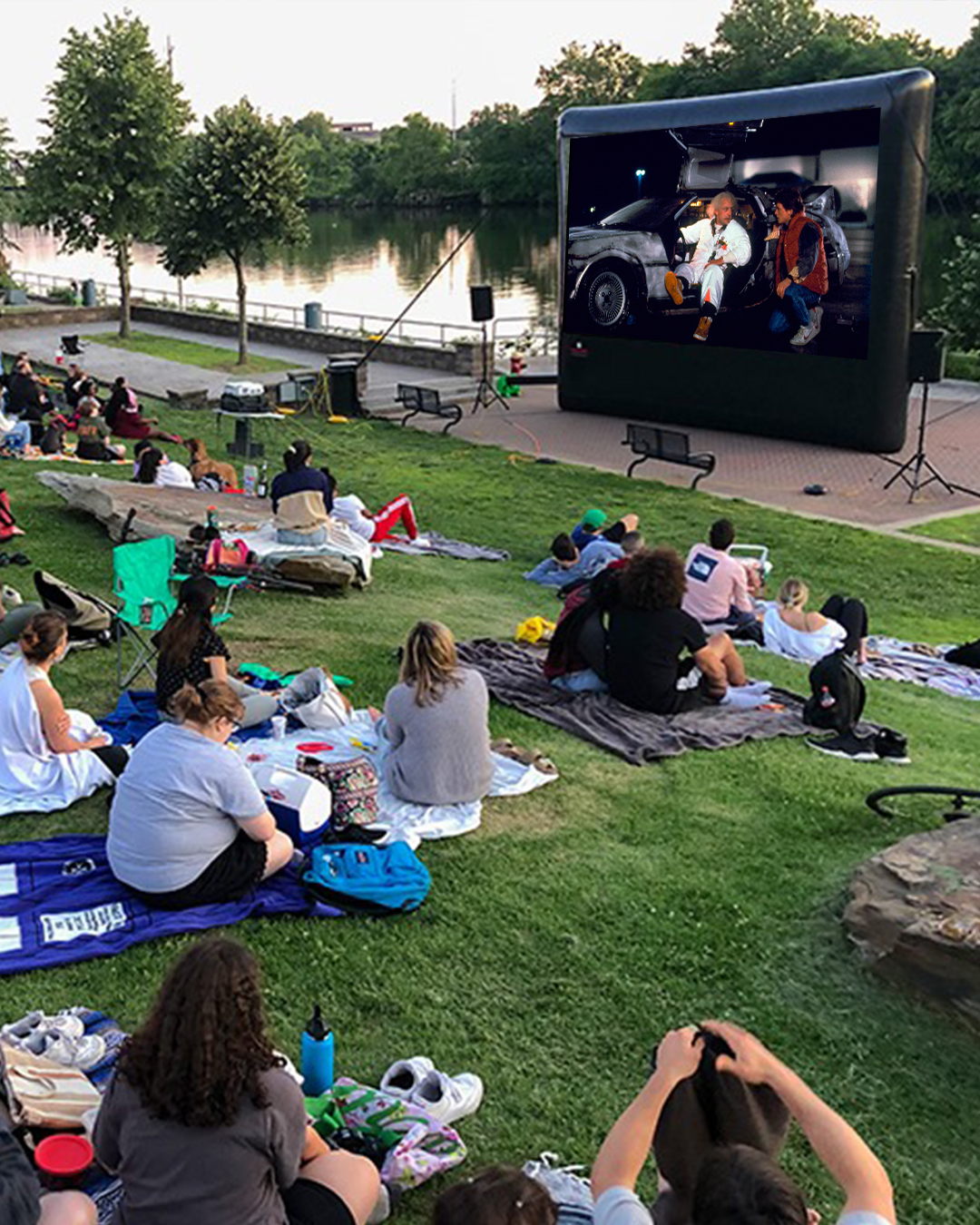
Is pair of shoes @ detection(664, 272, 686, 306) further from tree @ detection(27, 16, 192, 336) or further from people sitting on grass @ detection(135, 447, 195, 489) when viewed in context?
tree @ detection(27, 16, 192, 336)

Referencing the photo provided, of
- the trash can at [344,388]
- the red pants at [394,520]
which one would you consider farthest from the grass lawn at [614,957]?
the trash can at [344,388]

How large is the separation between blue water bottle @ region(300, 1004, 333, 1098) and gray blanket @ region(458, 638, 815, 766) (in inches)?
126

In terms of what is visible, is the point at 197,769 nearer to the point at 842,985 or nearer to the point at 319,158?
the point at 842,985

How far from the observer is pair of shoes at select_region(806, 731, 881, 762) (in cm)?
743

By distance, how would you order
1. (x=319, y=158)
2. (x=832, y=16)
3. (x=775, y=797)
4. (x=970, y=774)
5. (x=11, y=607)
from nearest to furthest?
1. (x=775, y=797)
2. (x=970, y=774)
3. (x=11, y=607)
4. (x=832, y=16)
5. (x=319, y=158)

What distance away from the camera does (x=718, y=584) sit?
1007cm

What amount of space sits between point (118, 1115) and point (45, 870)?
8.37 feet

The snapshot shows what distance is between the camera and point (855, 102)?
1780 centimetres

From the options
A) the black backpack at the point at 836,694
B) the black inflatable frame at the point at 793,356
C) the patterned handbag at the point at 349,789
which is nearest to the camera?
the patterned handbag at the point at 349,789

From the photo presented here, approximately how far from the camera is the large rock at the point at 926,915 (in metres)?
4.67

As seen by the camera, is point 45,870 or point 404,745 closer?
point 45,870

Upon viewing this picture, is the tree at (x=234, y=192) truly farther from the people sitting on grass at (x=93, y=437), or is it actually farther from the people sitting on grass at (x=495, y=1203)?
the people sitting on grass at (x=495, y=1203)

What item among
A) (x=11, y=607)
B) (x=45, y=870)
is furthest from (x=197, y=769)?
(x=11, y=607)

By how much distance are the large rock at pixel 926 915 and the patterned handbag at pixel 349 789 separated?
2.09m
